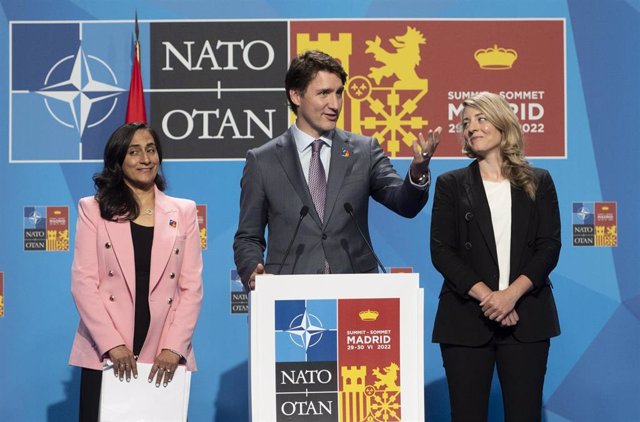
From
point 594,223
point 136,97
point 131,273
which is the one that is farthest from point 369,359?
point 594,223

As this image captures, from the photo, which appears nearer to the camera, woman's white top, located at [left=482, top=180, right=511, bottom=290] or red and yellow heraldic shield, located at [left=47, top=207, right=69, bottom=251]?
woman's white top, located at [left=482, top=180, right=511, bottom=290]

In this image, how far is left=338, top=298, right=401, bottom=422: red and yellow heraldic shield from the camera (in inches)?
120

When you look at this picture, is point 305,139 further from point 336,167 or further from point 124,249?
point 124,249

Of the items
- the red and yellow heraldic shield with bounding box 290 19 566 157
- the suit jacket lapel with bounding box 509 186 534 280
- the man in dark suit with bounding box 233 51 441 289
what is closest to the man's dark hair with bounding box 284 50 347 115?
the man in dark suit with bounding box 233 51 441 289

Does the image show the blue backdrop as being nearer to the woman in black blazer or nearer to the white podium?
the woman in black blazer

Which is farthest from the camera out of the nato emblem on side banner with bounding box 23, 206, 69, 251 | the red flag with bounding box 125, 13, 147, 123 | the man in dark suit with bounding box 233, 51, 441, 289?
the nato emblem on side banner with bounding box 23, 206, 69, 251

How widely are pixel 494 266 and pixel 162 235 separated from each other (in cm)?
125

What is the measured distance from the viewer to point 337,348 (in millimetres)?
3094

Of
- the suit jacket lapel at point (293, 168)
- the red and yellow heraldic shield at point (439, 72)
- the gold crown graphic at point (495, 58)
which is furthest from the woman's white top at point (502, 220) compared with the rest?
the gold crown graphic at point (495, 58)

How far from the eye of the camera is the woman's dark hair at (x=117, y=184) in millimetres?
3752

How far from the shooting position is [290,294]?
3.09 meters

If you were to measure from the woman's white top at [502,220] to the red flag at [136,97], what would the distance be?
2.19 m

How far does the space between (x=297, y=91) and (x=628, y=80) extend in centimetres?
258

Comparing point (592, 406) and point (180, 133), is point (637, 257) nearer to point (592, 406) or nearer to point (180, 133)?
point (592, 406)
